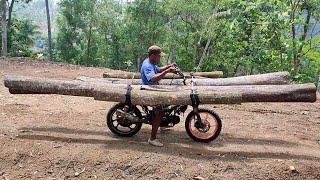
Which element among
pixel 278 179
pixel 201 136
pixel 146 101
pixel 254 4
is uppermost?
pixel 254 4

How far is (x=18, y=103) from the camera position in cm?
956

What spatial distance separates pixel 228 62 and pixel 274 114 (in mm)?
16733

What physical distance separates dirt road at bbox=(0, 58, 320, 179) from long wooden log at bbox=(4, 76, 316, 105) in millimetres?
809

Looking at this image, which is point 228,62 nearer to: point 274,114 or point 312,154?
point 274,114

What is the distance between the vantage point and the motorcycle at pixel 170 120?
6.86 metres

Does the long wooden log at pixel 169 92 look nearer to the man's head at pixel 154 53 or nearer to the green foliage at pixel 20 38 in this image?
the man's head at pixel 154 53

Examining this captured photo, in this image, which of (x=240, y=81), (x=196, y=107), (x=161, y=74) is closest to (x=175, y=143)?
(x=196, y=107)

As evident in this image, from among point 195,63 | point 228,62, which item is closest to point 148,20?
point 195,63

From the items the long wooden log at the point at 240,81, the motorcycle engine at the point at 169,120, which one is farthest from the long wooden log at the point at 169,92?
the long wooden log at the point at 240,81

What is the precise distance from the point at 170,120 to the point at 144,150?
2.91 ft

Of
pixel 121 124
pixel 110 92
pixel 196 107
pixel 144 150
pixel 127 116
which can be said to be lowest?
pixel 144 150

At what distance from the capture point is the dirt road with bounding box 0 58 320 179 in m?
6.06

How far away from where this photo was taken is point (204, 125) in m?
6.90

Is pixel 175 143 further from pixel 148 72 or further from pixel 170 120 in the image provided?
pixel 148 72
